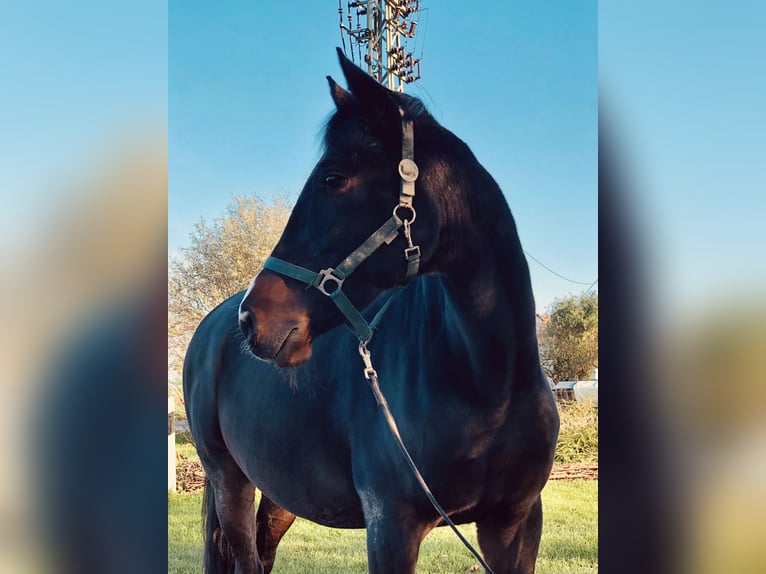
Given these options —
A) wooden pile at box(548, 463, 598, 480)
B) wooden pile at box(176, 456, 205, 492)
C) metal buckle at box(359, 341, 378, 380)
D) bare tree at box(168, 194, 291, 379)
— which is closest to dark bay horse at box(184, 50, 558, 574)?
metal buckle at box(359, 341, 378, 380)

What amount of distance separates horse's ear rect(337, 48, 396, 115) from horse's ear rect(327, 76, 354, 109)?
0.05 m

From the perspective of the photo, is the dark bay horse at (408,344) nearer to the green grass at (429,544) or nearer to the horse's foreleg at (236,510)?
the horse's foreleg at (236,510)

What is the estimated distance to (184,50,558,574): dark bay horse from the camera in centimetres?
155

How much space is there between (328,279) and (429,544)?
288 cm

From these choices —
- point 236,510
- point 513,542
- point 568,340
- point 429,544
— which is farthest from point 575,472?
point 236,510

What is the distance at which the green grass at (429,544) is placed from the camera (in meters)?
3.34

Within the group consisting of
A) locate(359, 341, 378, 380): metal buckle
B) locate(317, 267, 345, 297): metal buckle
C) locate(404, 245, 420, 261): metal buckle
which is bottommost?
locate(359, 341, 378, 380): metal buckle

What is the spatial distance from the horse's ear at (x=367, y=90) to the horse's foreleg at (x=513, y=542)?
52.4 inches

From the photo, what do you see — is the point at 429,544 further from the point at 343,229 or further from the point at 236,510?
the point at 343,229

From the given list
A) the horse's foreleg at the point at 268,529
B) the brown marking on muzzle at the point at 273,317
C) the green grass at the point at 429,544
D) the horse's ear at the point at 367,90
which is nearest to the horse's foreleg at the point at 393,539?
the brown marking on muzzle at the point at 273,317

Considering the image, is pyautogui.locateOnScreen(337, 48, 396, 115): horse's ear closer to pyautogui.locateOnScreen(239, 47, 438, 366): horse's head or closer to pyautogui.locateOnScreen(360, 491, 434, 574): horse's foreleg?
pyautogui.locateOnScreen(239, 47, 438, 366): horse's head
